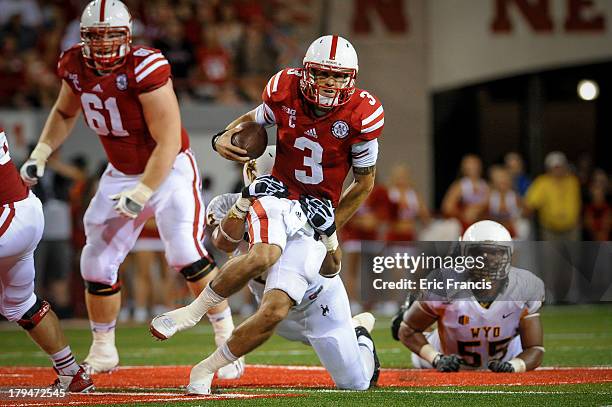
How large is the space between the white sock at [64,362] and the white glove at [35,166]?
115 cm

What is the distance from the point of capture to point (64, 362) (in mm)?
5684

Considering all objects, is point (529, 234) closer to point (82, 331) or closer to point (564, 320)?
point (564, 320)

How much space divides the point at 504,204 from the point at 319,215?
748 cm

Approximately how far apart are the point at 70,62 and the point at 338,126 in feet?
5.94

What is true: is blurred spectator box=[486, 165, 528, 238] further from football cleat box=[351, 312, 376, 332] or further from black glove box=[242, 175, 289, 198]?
black glove box=[242, 175, 289, 198]

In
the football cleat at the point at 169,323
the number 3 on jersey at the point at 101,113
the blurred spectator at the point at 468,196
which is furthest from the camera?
the blurred spectator at the point at 468,196

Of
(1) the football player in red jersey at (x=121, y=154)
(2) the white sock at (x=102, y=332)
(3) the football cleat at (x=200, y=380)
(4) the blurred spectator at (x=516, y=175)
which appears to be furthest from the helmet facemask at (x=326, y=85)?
(4) the blurred spectator at (x=516, y=175)

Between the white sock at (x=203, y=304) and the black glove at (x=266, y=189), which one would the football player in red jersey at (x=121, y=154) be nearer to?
the black glove at (x=266, y=189)

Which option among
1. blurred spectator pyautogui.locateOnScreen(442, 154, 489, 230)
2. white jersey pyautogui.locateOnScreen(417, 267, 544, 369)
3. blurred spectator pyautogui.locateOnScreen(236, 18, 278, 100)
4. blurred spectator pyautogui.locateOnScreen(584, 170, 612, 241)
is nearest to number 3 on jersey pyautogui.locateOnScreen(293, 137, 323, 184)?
white jersey pyautogui.locateOnScreen(417, 267, 544, 369)

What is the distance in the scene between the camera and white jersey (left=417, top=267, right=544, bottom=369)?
21.3ft

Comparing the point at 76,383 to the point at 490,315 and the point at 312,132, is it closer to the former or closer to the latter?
the point at 312,132

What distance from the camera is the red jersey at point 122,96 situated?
250 inches

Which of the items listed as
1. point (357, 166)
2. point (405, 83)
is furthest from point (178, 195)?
point (405, 83)

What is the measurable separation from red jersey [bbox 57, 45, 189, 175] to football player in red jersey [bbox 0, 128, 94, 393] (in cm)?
101
